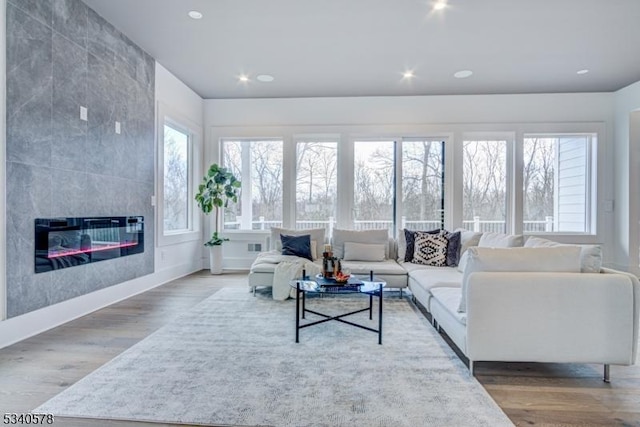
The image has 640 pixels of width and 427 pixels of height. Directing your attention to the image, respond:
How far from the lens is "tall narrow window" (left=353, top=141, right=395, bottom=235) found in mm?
5723

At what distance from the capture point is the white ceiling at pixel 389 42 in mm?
3162

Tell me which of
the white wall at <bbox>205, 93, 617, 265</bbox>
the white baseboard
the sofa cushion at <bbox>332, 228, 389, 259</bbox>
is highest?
the white wall at <bbox>205, 93, 617, 265</bbox>

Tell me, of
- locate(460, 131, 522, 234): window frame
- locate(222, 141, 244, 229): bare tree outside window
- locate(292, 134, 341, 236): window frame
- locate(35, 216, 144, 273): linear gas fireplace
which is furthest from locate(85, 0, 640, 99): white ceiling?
locate(35, 216, 144, 273): linear gas fireplace

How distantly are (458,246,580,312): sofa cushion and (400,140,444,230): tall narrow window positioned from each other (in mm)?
3507

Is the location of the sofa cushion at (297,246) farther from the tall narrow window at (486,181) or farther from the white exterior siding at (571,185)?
the white exterior siding at (571,185)

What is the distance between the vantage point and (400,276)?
3941 mm

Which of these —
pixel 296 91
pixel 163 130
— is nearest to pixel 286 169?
pixel 296 91

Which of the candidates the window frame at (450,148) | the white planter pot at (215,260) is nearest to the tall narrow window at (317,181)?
the window frame at (450,148)

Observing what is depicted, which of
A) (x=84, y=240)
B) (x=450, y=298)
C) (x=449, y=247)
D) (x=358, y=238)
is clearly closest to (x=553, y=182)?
(x=449, y=247)

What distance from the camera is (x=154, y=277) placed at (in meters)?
4.46

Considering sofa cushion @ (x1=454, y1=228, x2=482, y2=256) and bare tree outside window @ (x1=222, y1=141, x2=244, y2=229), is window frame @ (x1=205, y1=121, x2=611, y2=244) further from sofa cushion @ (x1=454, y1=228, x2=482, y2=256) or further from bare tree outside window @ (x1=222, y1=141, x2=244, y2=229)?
sofa cushion @ (x1=454, y1=228, x2=482, y2=256)

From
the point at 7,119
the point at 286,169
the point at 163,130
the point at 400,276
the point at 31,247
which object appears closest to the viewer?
the point at 7,119

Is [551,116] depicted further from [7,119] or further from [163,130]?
[7,119]

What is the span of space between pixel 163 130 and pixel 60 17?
1789 millimetres
